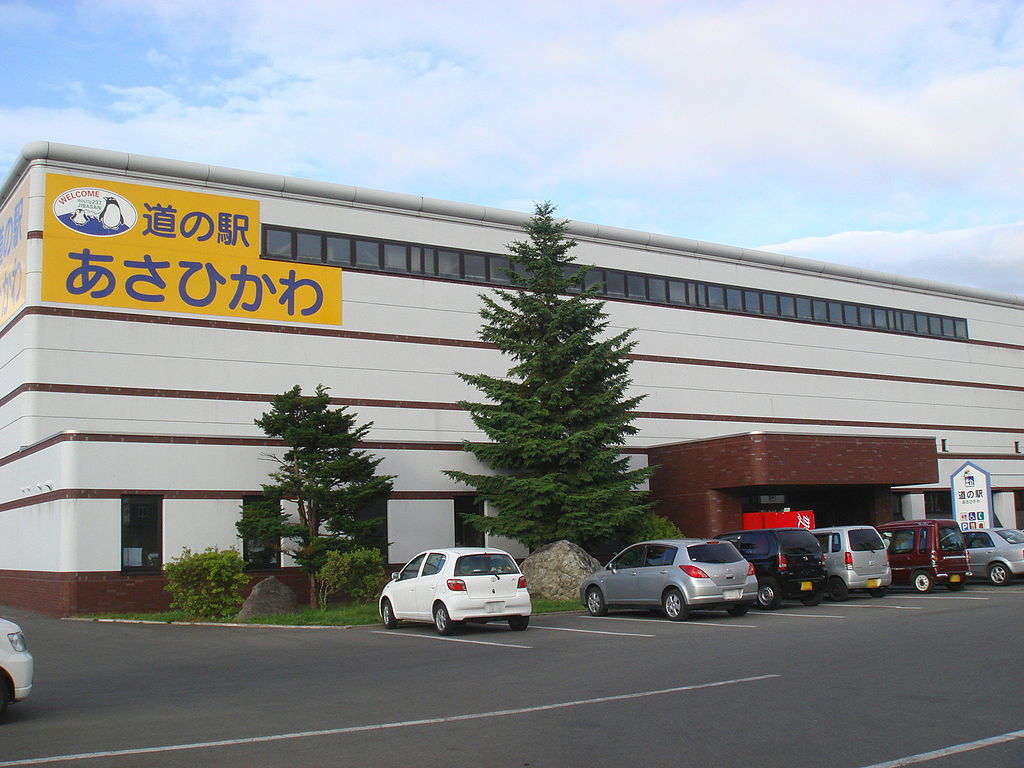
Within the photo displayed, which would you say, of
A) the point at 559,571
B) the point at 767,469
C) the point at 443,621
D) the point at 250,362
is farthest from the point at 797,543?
the point at 250,362

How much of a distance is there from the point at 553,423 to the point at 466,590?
33.6 feet

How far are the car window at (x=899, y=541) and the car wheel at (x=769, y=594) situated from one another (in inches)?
204

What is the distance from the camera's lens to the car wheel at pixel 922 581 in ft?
80.4

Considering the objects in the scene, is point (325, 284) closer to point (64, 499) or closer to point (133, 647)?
point (64, 499)

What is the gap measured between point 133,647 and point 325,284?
15.8 metres

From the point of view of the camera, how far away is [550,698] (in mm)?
10305

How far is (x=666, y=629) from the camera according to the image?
693 inches

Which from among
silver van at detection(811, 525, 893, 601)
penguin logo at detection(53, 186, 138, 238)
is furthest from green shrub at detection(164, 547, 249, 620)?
silver van at detection(811, 525, 893, 601)

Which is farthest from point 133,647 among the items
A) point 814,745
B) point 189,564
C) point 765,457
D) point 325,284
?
point 765,457

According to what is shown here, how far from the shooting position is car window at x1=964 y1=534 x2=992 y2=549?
26.7 metres

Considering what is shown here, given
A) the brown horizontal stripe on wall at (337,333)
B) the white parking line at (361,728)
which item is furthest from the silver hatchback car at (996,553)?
the white parking line at (361,728)

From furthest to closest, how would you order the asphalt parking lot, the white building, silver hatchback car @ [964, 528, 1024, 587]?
silver hatchback car @ [964, 528, 1024, 587] < the white building < the asphalt parking lot

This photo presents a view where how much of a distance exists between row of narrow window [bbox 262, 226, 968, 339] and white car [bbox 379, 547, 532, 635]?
12127 mm

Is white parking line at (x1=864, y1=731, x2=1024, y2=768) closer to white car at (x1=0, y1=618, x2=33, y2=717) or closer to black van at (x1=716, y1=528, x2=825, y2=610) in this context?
white car at (x1=0, y1=618, x2=33, y2=717)
